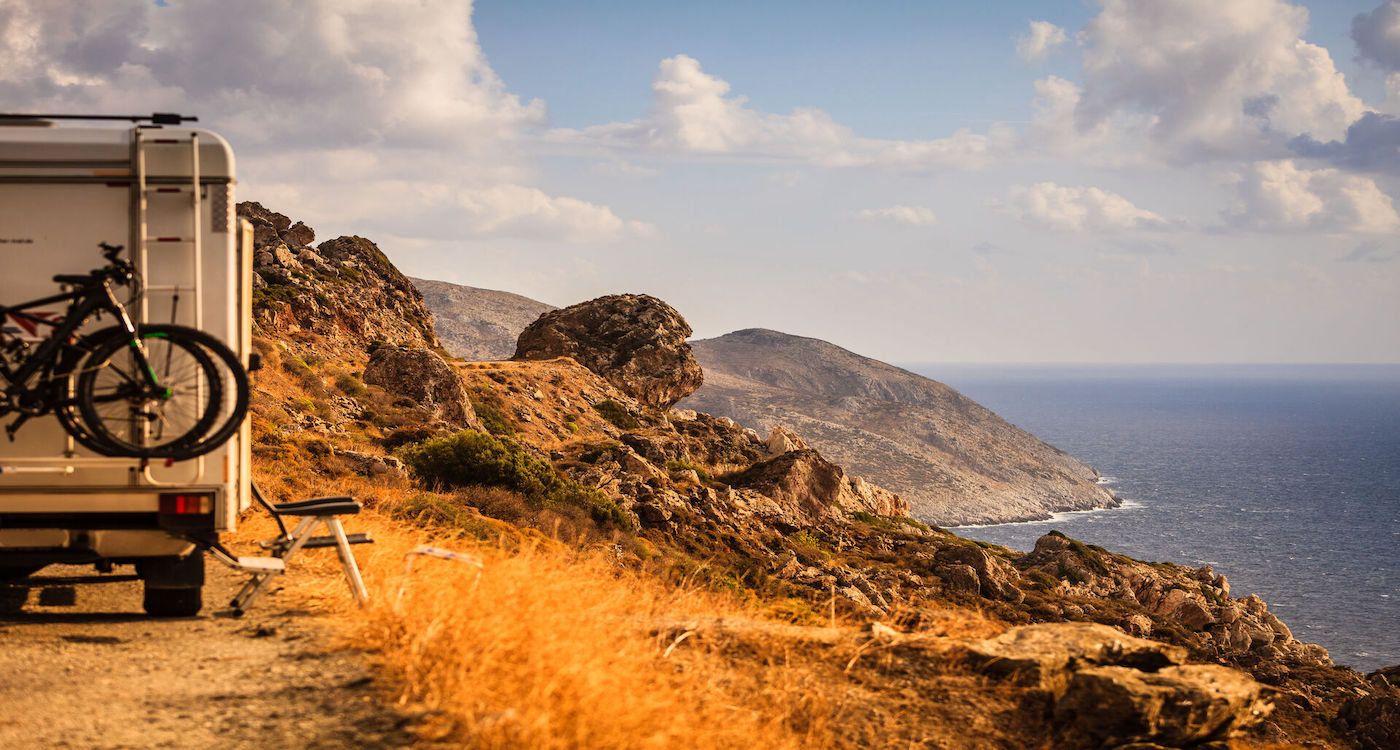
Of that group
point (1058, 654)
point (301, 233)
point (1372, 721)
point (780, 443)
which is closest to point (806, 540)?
point (1372, 721)

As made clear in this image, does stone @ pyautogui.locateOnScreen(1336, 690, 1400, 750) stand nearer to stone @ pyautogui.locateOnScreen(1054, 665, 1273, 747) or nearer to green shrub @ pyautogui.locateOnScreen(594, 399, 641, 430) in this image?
stone @ pyautogui.locateOnScreen(1054, 665, 1273, 747)

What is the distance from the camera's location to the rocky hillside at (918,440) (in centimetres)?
11956

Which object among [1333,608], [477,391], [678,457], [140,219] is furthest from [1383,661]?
[140,219]

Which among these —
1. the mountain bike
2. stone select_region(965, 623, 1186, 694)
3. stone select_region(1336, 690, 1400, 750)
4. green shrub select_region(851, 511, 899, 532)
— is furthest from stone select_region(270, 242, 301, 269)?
stone select_region(1336, 690, 1400, 750)

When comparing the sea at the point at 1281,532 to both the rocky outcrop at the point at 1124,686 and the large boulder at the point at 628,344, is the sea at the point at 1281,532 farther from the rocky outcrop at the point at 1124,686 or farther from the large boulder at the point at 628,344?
the rocky outcrop at the point at 1124,686

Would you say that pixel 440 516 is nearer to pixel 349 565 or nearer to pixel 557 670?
pixel 349 565

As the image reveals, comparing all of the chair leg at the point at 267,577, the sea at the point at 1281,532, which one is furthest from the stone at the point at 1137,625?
the sea at the point at 1281,532

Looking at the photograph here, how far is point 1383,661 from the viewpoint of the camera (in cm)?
5525

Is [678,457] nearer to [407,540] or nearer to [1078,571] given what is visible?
[1078,571]

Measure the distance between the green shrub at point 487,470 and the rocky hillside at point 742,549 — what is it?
64 mm

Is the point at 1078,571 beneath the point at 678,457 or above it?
beneath

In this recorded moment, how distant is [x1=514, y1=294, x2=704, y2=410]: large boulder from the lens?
57.3 metres

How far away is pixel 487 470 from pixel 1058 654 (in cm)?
1568

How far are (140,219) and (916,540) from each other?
35.6 m
